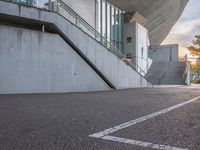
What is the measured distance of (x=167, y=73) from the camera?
2847 centimetres

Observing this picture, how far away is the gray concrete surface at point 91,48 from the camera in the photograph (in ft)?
40.3

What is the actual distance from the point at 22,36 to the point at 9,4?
160 centimetres

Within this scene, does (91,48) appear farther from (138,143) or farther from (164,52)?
(164,52)

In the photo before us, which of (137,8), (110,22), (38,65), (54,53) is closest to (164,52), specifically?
(137,8)

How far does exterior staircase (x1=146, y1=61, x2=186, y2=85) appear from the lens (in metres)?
26.2

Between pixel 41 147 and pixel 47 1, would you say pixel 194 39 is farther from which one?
pixel 41 147

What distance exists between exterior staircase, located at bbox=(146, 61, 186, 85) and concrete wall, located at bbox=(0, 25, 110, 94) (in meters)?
13.2

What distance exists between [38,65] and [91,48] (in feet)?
12.8

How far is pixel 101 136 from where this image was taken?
364 centimetres

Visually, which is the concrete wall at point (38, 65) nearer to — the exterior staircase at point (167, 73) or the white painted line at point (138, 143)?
the white painted line at point (138, 143)

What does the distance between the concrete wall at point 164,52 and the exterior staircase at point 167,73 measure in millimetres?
10391

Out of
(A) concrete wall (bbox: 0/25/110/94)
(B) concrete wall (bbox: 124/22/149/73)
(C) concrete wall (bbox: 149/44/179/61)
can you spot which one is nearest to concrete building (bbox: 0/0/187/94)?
(A) concrete wall (bbox: 0/25/110/94)

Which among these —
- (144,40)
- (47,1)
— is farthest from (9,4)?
(144,40)

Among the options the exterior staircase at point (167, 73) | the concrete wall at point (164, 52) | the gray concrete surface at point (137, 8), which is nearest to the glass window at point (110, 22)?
the gray concrete surface at point (137, 8)
